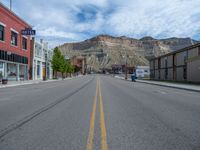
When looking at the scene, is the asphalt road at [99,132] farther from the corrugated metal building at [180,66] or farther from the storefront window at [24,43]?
the storefront window at [24,43]

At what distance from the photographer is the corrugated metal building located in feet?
131

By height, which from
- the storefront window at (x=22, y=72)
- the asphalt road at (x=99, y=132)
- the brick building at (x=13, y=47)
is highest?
the brick building at (x=13, y=47)

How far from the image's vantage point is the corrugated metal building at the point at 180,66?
131 ft

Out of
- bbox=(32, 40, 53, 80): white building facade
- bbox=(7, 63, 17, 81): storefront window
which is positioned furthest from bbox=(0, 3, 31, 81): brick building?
bbox=(32, 40, 53, 80): white building facade

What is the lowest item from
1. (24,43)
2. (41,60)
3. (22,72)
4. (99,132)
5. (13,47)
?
(99,132)

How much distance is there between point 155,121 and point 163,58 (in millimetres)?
58421

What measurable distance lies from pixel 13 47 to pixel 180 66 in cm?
3513

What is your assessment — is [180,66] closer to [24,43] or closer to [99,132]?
[24,43]

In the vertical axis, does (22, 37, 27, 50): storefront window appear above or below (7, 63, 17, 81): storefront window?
above

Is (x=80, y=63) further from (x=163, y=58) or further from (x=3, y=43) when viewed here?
(x=3, y=43)

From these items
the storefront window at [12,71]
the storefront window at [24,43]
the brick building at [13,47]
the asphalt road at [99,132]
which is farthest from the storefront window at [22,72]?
the asphalt road at [99,132]

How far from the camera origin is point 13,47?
43469 mm

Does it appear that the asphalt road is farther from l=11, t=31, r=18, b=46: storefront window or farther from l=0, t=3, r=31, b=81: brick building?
l=11, t=31, r=18, b=46: storefront window

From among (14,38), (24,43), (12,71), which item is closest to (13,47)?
(14,38)
